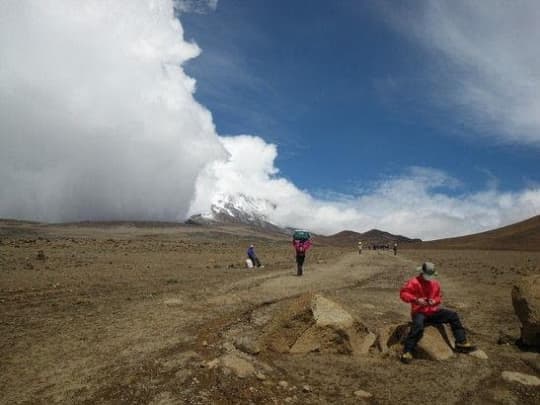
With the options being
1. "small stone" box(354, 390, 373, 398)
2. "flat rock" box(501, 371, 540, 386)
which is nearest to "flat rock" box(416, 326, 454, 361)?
"flat rock" box(501, 371, 540, 386)

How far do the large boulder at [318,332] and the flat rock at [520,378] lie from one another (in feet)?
8.84

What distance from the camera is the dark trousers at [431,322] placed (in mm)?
8945

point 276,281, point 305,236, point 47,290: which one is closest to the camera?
point 47,290

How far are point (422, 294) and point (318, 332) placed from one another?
8.03ft

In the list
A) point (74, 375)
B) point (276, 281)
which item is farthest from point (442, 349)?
point (276, 281)

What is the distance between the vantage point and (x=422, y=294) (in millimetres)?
9539

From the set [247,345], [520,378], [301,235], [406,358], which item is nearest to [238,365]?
[247,345]

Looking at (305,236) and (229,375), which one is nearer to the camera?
(229,375)

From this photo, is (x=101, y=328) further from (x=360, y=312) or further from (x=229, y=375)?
(x=360, y=312)

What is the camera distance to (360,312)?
1365 centimetres

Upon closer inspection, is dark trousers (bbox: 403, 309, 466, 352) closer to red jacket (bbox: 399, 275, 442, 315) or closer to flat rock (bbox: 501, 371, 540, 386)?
red jacket (bbox: 399, 275, 442, 315)

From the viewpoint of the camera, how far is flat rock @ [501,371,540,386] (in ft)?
25.5

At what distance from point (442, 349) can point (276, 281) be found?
1295 cm

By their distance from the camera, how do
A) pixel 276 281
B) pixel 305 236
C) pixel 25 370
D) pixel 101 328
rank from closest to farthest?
pixel 25 370, pixel 101 328, pixel 276 281, pixel 305 236
